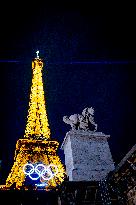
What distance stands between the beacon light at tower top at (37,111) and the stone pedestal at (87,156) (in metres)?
Result: 25.2

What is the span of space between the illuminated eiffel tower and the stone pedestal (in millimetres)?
13398

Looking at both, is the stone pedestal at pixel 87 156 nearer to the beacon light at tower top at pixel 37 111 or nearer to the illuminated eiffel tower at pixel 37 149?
the illuminated eiffel tower at pixel 37 149

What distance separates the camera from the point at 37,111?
4034 centimetres

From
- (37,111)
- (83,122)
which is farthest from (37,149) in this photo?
(83,122)

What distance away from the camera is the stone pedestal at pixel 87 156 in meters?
8.03

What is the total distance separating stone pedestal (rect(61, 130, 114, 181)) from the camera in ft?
26.3

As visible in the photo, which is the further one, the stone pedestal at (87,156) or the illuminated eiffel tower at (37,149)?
the illuminated eiffel tower at (37,149)

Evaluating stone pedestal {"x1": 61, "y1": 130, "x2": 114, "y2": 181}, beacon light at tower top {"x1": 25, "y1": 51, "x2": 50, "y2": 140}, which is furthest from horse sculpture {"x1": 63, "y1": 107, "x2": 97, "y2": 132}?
beacon light at tower top {"x1": 25, "y1": 51, "x2": 50, "y2": 140}

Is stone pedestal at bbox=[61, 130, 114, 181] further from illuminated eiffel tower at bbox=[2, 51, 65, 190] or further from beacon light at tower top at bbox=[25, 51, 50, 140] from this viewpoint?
beacon light at tower top at bbox=[25, 51, 50, 140]

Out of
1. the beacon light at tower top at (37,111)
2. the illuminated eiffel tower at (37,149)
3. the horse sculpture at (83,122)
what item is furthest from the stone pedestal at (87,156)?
the beacon light at tower top at (37,111)

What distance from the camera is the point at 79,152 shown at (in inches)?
334

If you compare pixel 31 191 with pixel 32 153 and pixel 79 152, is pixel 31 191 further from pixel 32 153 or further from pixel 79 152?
pixel 32 153

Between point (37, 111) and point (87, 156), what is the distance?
3231 cm

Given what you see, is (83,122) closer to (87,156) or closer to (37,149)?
(87,156)
